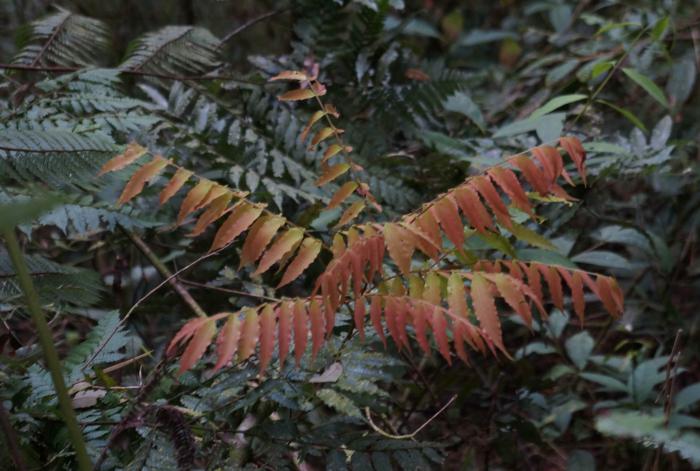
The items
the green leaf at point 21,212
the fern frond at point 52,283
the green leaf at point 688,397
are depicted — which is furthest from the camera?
the green leaf at point 688,397

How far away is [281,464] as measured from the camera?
44.6 inches

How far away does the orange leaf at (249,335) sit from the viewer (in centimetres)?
97

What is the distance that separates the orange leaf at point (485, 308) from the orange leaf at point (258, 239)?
1.05 ft

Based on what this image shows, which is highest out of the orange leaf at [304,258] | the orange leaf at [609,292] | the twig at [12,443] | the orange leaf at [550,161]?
the orange leaf at [550,161]

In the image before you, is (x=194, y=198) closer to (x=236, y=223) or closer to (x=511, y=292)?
(x=236, y=223)

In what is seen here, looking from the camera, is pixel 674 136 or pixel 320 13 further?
pixel 674 136

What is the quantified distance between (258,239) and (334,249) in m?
0.12

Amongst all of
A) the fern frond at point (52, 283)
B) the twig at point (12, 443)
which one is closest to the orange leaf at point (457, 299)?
the twig at point (12, 443)

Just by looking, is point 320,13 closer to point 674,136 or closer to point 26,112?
point 26,112

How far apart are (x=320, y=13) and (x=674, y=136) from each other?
1329mm

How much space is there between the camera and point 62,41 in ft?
6.19

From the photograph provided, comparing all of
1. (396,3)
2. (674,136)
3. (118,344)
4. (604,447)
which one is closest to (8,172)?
(118,344)

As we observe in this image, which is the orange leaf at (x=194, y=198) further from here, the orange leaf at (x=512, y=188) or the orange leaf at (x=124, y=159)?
the orange leaf at (x=512, y=188)

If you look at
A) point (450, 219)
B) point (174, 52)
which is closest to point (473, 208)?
point (450, 219)
